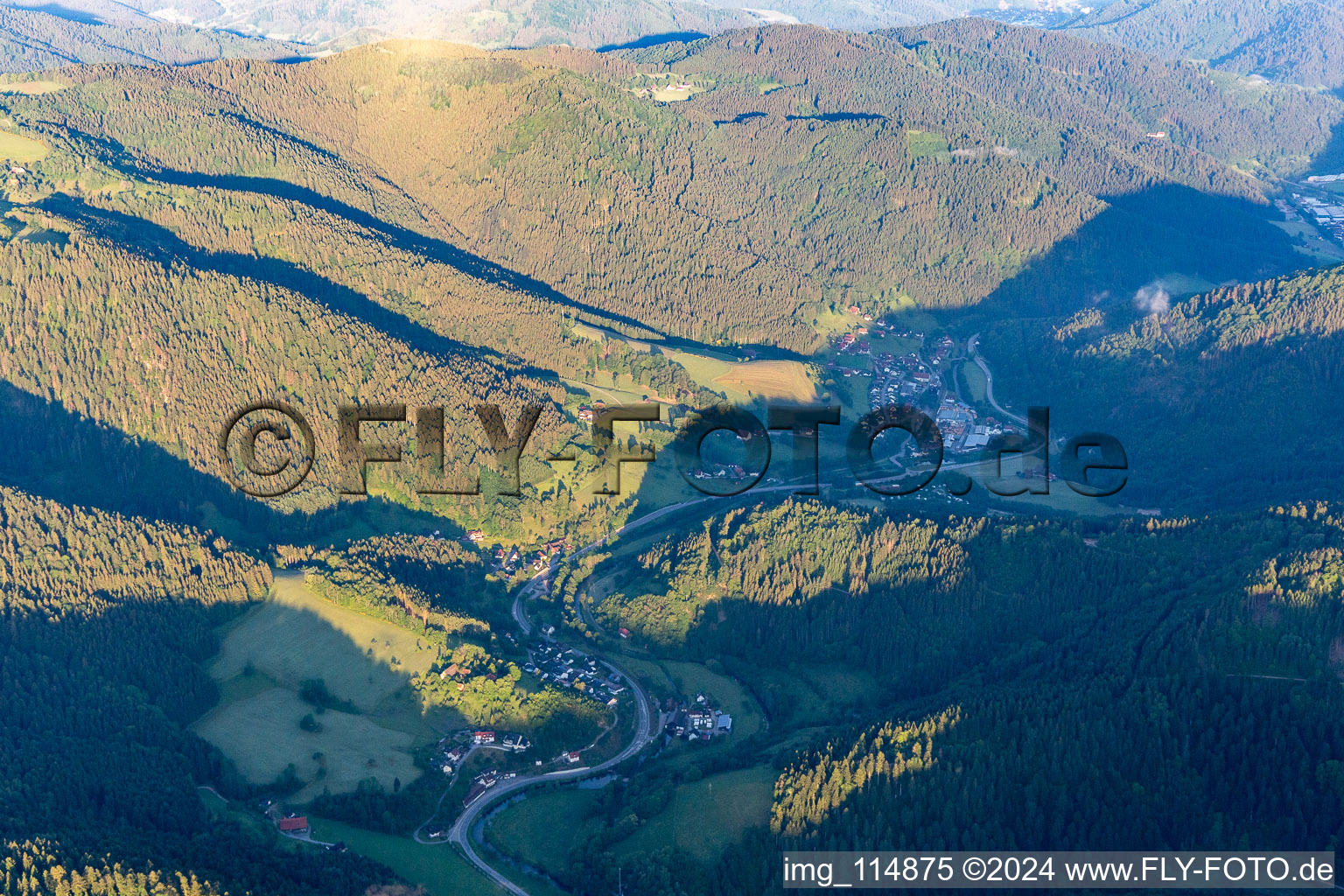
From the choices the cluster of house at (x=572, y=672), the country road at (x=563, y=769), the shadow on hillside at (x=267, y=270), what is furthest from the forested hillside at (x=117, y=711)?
the shadow on hillside at (x=267, y=270)

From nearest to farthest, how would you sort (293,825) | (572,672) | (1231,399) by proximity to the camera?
(293,825), (572,672), (1231,399)

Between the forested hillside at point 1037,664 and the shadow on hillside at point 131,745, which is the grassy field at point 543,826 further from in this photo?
the shadow on hillside at point 131,745

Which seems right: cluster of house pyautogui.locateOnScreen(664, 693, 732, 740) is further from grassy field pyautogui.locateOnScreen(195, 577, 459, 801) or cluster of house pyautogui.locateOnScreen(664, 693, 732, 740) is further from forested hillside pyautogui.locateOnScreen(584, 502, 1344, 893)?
grassy field pyautogui.locateOnScreen(195, 577, 459, 801)

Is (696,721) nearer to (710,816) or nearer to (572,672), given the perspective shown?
(572,672)

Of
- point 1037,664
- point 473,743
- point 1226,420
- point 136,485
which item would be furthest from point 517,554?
point 1226,420

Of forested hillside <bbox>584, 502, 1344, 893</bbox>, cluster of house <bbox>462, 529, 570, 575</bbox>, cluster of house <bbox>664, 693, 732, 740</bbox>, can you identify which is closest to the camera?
forested hillside <bbox>584, 502, 1344, 893</bbox>

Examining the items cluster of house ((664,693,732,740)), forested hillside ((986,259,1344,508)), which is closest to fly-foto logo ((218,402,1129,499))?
forested hillside ((986,259,1344,508))

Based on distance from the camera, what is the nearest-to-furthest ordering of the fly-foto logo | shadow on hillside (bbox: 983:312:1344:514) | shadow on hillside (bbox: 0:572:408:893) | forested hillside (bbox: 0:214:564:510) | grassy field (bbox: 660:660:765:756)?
shadow on hillside (bbox: 0:572:408:893), grassy field (bbox: 660:660:765:756), the fly-foto logo, forested hillside (bbox: 0:214:564:510), shadow on hillside (bbox: 983:312:1344:514)
